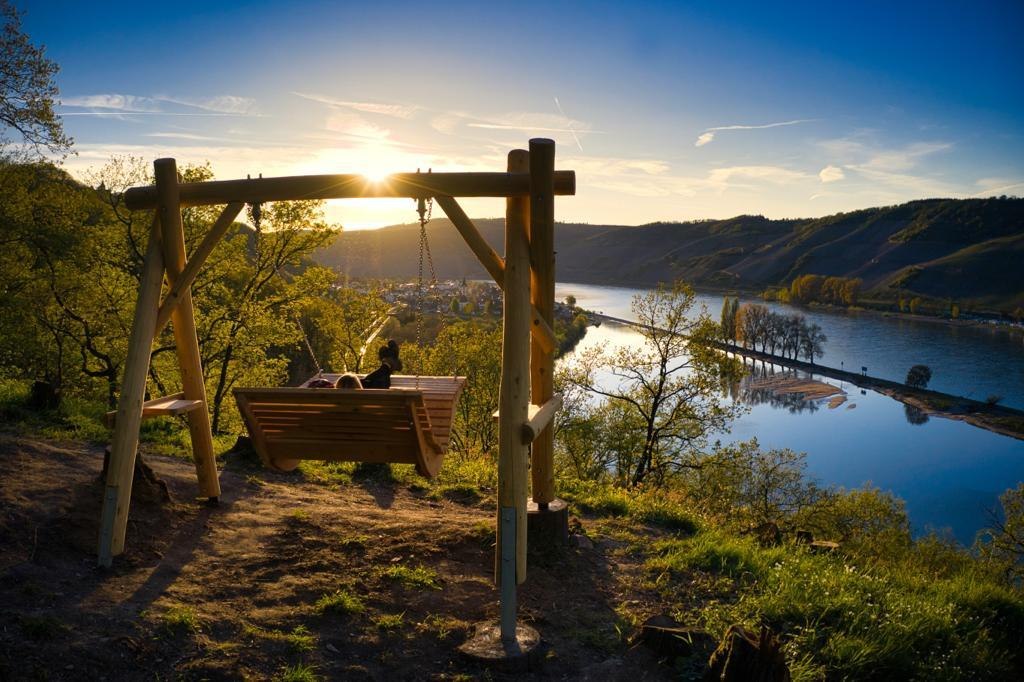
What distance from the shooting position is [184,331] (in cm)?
660

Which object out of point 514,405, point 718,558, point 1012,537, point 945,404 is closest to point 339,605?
point 514,405

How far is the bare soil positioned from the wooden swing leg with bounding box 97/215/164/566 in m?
0.22

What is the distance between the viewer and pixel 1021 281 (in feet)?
427

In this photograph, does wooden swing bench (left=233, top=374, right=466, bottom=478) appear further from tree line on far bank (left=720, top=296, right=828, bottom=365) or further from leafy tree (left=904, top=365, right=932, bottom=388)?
tree line on far bank (left=720, top=296, right=828, bottom=365)

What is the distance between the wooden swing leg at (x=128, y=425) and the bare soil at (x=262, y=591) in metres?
0.22

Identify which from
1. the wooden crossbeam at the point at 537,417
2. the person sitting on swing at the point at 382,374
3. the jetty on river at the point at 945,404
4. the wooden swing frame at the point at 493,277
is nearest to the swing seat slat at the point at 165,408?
the wooden swing frame at the point at 493,277

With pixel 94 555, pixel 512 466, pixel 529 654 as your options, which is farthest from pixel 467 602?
pixel 94 555

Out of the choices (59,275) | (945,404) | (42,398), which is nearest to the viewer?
(42,398)

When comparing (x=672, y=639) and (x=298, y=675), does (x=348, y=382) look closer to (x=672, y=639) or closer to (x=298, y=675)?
(x=298, y=675)

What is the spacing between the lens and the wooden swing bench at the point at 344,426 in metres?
5.61

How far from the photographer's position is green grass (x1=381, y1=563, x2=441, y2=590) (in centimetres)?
545

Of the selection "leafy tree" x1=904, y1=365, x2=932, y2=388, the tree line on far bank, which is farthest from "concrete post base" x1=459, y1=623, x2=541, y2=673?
the tree line on far bank

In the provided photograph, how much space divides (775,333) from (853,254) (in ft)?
241

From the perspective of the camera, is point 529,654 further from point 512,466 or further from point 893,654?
point 893,654
